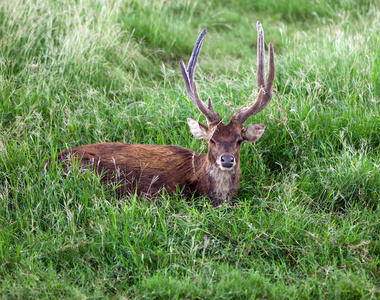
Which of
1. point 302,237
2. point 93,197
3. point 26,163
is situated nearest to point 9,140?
point 26,163

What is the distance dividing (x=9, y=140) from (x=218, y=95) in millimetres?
2232

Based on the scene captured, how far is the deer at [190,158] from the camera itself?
15.0 feet

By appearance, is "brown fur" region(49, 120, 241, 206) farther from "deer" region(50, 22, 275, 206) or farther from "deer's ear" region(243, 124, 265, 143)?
"deer's ear" region(243, 124, 265, 143)

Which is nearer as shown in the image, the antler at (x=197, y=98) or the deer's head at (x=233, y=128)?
the deer's head at (x=233, y=128)

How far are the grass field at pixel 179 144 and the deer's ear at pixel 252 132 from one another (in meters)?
0.24

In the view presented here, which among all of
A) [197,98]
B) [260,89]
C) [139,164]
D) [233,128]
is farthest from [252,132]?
[139,164]

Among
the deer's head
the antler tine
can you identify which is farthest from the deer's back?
the antler tine

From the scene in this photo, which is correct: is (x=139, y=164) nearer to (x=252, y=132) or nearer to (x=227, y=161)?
(x=227, y=161)

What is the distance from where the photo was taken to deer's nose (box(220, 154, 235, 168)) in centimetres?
438

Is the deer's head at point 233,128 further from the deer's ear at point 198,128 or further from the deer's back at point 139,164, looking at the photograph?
the deer's back at point 139,164

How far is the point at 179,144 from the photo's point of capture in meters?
5.39

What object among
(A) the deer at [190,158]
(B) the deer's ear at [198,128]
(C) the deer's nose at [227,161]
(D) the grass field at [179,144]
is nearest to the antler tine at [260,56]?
Answer: (A) the deer at [190,158]

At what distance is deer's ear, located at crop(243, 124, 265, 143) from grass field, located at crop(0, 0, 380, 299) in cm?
24

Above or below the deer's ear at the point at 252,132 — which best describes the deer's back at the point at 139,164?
below
